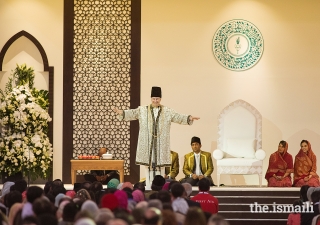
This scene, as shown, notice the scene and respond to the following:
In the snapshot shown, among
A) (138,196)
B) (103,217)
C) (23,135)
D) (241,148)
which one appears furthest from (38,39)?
(103,217)

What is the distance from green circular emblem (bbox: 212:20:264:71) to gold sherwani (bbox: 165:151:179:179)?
2.01 meters

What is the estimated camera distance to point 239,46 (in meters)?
11.6

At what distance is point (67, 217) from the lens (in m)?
4.92

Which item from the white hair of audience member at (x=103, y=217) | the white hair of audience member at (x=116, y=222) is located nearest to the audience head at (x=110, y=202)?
the white hair of audience member at (x=103, y=217)

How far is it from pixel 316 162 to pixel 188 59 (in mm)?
2765

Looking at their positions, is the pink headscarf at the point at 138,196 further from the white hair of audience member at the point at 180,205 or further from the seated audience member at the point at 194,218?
the seated audience member at the point at 194,218

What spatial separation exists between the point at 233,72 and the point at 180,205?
19.6ft

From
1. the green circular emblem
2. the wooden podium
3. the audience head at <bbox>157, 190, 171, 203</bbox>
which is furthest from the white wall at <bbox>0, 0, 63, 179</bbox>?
Answer: the audience head at <bbox>157, 190, 171, 203</bbox>

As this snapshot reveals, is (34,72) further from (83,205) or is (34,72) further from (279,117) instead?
(83,205)

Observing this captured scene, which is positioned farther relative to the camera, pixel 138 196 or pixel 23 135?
pixel 23 135

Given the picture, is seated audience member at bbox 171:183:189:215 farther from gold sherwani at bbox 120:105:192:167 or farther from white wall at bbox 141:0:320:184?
white wall at bbox 141:0:320:184

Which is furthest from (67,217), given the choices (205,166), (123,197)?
(205,166)

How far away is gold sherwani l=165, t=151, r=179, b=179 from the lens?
10.4 metres

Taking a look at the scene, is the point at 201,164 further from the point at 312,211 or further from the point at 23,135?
the point at 312,211
